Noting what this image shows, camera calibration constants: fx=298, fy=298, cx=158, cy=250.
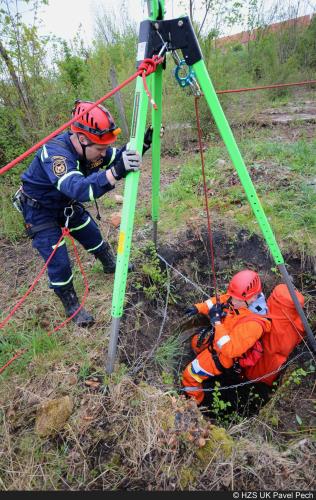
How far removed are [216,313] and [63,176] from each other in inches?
69.9

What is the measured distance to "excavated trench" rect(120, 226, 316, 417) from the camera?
8.28ft

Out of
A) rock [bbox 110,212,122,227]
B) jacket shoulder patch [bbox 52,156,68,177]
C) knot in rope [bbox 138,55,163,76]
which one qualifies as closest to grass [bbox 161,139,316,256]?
rock [bbox 110,212,122,227]

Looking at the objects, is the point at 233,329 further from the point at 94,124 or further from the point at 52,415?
the point at 94,124

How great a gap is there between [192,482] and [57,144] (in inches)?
93.5

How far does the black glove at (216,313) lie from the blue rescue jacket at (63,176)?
4.91 feet

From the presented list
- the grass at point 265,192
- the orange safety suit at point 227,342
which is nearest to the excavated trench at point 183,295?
the orange safety suit at point 227,342

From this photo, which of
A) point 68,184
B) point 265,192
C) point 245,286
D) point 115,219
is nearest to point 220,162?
point 265,192

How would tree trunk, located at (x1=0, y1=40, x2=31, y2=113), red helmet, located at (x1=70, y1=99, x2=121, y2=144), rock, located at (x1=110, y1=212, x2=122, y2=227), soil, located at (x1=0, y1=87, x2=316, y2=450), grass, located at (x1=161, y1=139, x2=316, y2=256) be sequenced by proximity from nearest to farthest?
red helmet, located at (x1=70, y1=99, x2=121, y2=144) < soil, located at (x1=0, y1=87, x2=316, y2=450) < grass, located at (x1=161, y1=139, x2=316, y2=256) < rock, located at (x1=110, y1=212, x2=122, y2=227) < tree trunk, located at (x1=0, y1=40, x2=31, y2=113)

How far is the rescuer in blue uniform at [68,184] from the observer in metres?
2.11

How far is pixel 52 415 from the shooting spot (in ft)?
5.80

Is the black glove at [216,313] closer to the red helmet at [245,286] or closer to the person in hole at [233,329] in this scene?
the person in hole at [233,329]

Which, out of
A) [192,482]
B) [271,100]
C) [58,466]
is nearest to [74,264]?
[58,466]

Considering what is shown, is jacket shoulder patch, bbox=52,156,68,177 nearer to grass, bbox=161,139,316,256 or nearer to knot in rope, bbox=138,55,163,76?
knot in rope, bbox=138,55,163,76

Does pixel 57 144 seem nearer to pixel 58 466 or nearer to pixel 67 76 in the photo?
pixel 58 466
